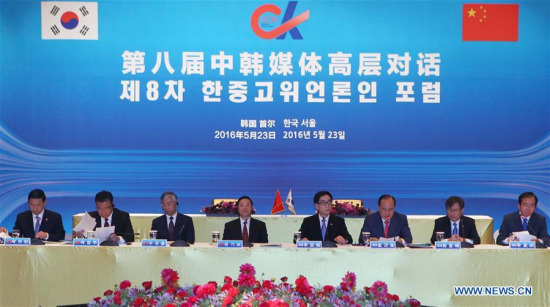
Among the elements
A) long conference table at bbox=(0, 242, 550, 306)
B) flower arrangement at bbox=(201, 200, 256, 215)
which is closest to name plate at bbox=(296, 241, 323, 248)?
long conference table at bbox=(0, 242, 550, 306)

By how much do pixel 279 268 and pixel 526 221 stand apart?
198cm

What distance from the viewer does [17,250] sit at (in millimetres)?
4375

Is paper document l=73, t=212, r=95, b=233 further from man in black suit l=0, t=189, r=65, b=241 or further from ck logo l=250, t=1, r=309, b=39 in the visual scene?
ck logo l=250, t=1, r=309, b=39

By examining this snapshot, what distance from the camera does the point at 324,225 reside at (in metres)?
5.30

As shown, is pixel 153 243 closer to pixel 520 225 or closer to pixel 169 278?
pixel 169 278

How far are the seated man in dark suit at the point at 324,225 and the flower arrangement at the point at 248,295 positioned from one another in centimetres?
212

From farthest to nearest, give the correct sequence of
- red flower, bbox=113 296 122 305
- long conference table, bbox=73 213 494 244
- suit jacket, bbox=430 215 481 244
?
long conference table, bbox=73 213 494 244 < suit jacket, bbox=430 215 481 244 < red flower, bbox=113 296 122 305

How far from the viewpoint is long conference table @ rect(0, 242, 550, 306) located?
4.24 m

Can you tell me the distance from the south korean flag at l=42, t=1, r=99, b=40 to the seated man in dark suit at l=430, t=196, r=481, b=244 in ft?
12.9

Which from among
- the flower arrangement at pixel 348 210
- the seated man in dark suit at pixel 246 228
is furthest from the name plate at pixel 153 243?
the flower arrangement at pixel 348 210

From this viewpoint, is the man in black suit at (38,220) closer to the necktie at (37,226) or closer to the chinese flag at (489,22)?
the necktie at (37,226)

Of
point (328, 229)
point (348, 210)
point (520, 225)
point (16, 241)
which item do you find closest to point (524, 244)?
point (520, 225)

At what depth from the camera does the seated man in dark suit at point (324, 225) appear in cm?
520

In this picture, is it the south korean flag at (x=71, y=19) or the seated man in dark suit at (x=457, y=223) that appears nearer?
the seated man in dark suit at (x=457, y=223)
